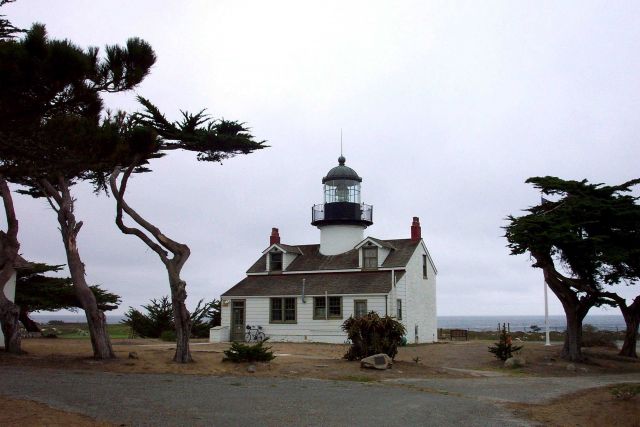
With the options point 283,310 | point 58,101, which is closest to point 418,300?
point 283,310

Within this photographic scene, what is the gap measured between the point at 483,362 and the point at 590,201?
7368mm

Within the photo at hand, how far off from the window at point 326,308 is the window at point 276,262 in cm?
462

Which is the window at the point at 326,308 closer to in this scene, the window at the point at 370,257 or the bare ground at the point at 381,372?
the window at the point at 370,257

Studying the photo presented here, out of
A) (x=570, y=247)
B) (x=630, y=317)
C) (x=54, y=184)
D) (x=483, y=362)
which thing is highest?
(x=54, y=184)

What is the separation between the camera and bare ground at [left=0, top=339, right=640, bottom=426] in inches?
464

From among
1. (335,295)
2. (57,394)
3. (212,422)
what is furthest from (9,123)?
(335,295)

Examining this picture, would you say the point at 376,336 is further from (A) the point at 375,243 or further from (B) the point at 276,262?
(B) the point at 276,262

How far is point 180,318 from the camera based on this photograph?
1858 cm

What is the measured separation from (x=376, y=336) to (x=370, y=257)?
13.8 meters

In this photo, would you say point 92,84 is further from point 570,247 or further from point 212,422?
point 570,247

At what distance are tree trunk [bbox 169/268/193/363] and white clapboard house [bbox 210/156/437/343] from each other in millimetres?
14428

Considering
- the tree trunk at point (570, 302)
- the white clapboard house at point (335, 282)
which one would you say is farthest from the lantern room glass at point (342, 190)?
the tree trunk at point (570, 302)

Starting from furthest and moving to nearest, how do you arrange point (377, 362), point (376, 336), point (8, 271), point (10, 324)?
point (376, 336) < point (8, 271) < point (377, 362) < point (10, 324)

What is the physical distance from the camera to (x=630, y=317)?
26938mm
